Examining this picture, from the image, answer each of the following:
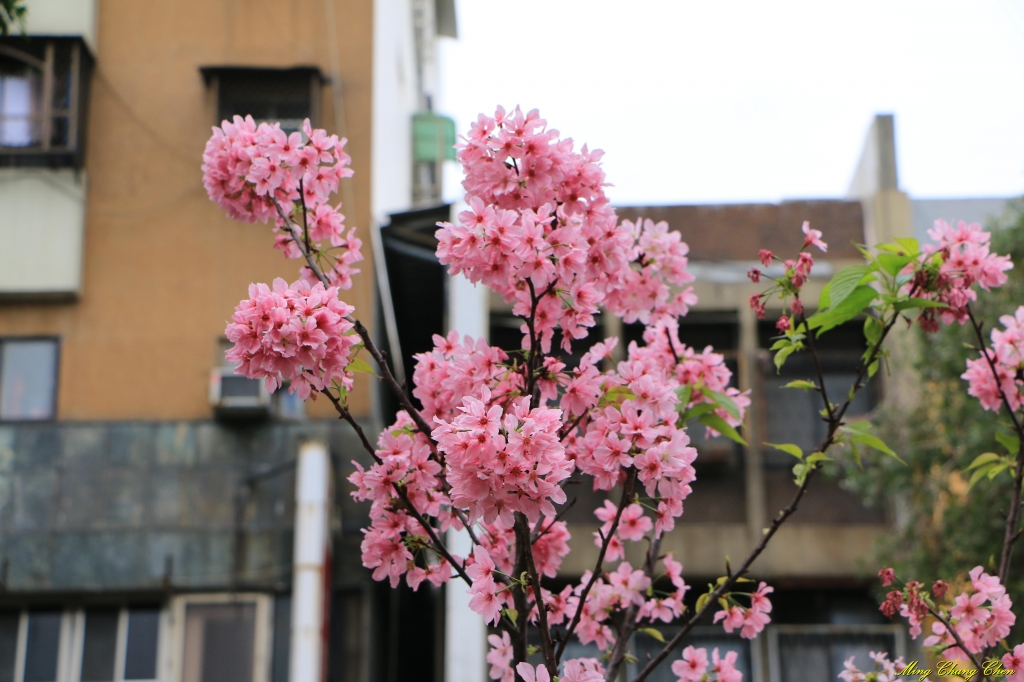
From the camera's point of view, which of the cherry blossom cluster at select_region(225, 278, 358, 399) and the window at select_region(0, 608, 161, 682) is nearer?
the cherry blossom cluster at select_region(225, 278, 358, 399)

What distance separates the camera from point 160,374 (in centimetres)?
1035

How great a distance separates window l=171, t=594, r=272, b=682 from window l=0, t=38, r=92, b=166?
4390mm

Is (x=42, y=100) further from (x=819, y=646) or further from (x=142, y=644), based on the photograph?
(x=819, y=646)

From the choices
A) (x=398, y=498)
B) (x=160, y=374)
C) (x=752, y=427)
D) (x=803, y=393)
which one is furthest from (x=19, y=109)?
(x=398, y=498)

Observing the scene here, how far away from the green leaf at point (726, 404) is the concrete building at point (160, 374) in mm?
6354

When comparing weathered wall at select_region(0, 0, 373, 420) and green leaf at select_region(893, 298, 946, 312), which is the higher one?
weathered wall at select_region(0, 0, 373, 420)

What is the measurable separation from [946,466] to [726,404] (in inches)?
301

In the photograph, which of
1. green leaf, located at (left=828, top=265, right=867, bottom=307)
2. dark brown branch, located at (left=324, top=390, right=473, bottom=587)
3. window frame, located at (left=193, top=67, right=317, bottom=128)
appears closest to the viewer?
dark brown branch, located at (left=324, top=390, right=473, bottom=587)

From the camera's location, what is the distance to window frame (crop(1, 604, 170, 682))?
31.6 feet

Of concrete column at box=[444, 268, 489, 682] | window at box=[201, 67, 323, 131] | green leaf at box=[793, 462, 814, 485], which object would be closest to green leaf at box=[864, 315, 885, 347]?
green leaf at box=[793, 462, 814, 485]

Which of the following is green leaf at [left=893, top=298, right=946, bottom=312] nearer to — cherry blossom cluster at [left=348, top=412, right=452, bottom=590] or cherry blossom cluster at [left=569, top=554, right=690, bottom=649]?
cherry blossom cluster at [left=569, top=554, right=690, bottom=649]

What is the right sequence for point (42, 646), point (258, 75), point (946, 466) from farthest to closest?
1. point (258, 75)
2. point (946, 466)
3. point (42, 646)

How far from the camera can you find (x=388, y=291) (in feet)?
38.6

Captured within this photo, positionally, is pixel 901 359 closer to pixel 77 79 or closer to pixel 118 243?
pixel 118 243
